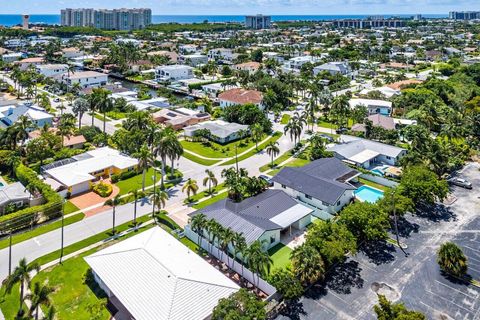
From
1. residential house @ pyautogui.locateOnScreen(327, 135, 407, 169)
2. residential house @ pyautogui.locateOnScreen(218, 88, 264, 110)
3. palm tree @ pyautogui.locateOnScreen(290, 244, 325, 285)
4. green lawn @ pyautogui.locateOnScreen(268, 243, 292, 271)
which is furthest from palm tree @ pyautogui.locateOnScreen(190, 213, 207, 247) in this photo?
residential house @ pyautogui.locateOnScreen(218, 88, 264, 110)

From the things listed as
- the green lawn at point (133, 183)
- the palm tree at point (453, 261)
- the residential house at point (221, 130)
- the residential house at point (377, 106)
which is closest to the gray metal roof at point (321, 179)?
the palm tree at point (453, 261)

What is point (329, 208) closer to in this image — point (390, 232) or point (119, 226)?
point (390, 232)

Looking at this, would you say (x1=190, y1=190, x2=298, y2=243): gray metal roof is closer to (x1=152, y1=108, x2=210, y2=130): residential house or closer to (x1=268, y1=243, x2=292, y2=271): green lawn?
(x1=268, y1=243, x2=292, y2=271): green lawn

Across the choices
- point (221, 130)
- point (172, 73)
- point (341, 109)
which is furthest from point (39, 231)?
point (172, 73)

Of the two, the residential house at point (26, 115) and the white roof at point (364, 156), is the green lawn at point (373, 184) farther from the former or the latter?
the residential house at point (26, 115)

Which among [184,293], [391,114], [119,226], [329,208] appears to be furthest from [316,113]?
[184,293]

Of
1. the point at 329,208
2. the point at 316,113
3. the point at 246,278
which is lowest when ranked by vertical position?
the point at 246,278

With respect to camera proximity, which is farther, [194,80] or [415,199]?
[194,80]

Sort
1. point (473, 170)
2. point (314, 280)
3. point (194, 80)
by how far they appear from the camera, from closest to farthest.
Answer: point (314, 280)
point (473, 170)
point (194, 80)
